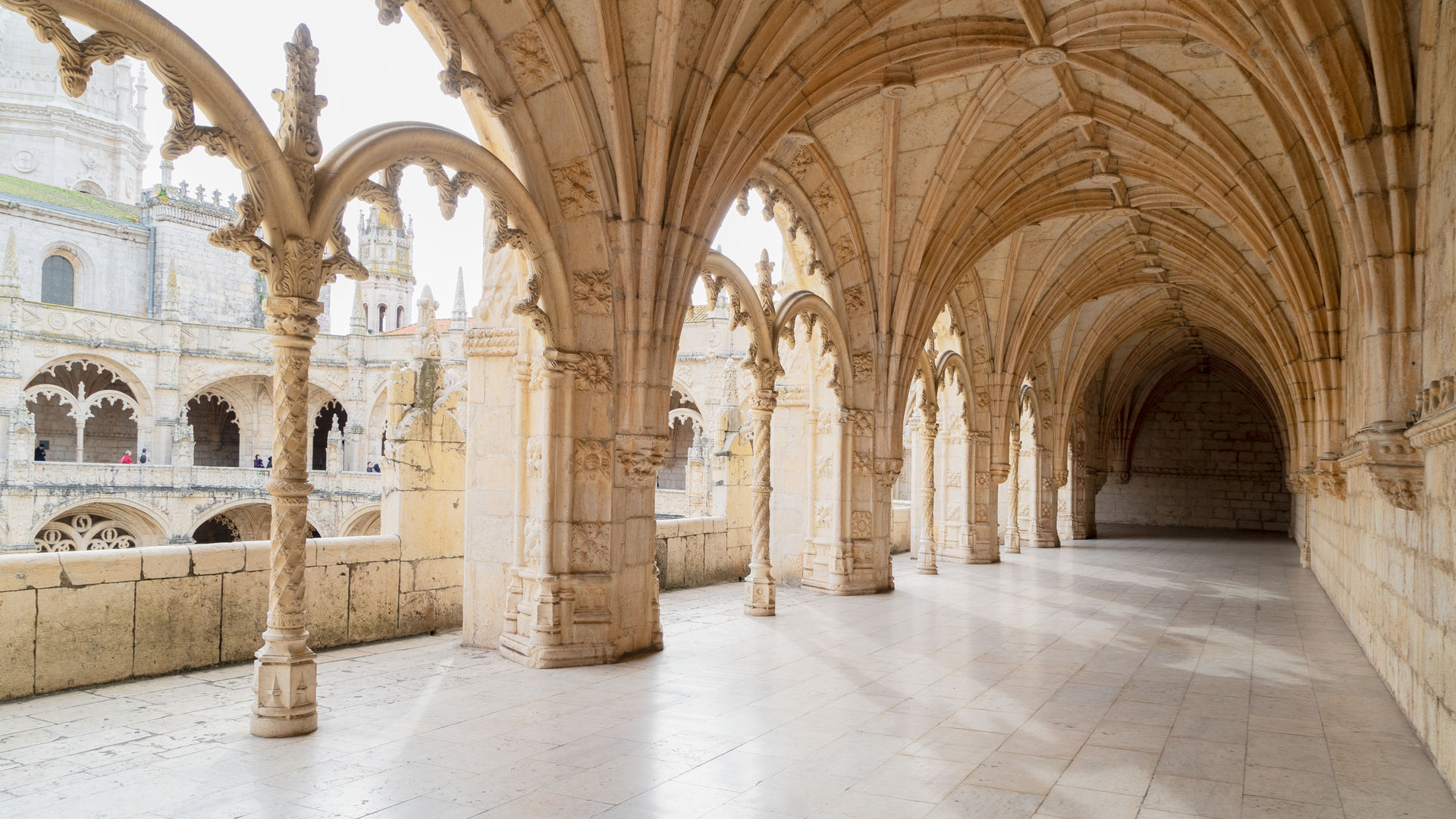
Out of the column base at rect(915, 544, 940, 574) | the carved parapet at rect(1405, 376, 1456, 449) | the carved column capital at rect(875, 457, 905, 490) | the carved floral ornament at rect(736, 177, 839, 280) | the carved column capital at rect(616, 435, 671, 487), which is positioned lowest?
the column base at rect(915, 544, 940, 574)

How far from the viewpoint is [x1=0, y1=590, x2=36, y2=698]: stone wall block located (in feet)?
14.8

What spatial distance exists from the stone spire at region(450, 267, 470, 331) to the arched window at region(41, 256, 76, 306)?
11055 mm

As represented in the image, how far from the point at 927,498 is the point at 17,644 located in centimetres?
959

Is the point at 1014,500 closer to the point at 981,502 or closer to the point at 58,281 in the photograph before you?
the point at 981,502

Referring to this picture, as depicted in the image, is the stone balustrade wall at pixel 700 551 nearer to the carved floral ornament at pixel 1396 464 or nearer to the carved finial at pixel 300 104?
the carved finial at pixel 300 104

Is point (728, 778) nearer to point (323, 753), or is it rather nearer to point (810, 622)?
point (323, 753)

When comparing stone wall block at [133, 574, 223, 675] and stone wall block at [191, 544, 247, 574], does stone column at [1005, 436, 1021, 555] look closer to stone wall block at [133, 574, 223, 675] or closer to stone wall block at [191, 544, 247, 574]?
stone wall block at [191, 544, 247, 574]

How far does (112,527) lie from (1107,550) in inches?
875

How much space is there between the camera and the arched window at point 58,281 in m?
28.8

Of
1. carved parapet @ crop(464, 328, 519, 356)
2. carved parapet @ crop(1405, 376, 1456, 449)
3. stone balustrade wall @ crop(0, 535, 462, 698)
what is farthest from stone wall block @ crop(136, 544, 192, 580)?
carved parapet @ crop(1405, 376, 1456, 449)

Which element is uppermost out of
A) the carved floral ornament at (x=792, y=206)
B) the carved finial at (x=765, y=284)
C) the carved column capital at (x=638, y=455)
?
the carved floral ornament at (x=792, y=206)

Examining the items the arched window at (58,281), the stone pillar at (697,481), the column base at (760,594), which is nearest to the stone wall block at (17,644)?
the column base at (760,594)

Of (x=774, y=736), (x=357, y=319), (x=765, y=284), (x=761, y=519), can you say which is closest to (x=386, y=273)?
(x=357, y=319)

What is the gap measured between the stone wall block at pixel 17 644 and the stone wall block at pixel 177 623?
19.3 inches
